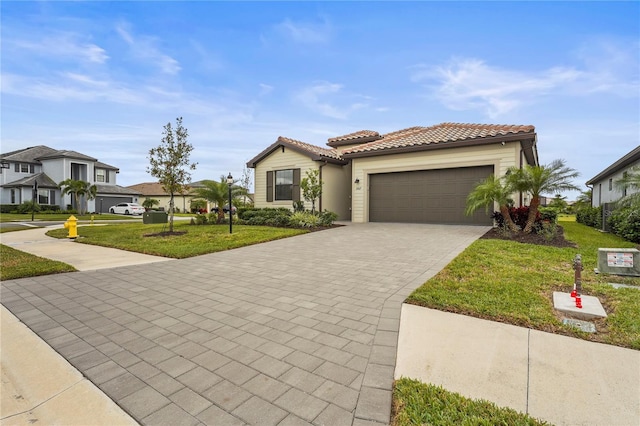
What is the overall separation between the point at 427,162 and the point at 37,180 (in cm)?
3961

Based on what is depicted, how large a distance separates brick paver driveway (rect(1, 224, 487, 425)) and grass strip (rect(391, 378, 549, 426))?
0.12 m

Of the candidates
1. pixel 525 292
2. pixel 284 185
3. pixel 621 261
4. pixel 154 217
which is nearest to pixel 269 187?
pixel 284 185

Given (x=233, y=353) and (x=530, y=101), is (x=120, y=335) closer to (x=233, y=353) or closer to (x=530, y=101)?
(x=233, y=353)

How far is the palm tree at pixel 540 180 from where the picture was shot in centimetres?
891

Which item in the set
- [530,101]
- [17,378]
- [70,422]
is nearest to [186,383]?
[70,422]

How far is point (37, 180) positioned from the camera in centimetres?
3297

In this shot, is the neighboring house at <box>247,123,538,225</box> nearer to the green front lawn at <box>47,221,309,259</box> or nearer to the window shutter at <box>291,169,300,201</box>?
the window shutter at <box>291,169,300,201</box>

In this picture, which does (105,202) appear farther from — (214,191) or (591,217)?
(591,217)

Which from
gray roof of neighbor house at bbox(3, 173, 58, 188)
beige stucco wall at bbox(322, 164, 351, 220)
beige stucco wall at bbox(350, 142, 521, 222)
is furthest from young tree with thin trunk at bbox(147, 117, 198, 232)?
gray roof of neighbor house at bbox(3, 173, 58, 188)

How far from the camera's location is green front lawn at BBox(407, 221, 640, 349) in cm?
343

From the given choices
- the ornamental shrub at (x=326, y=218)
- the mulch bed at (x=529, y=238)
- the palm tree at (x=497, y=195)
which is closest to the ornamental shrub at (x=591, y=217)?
the mulch bed at (x=529, y=238)

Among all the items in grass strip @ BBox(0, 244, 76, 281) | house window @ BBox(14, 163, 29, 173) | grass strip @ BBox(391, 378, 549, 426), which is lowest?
grass strip @ BBox(0, 244, 76, 281)

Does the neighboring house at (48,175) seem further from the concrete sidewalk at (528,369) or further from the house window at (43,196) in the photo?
the concrete sidewalk at (528,369)

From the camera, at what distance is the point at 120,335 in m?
3.41
